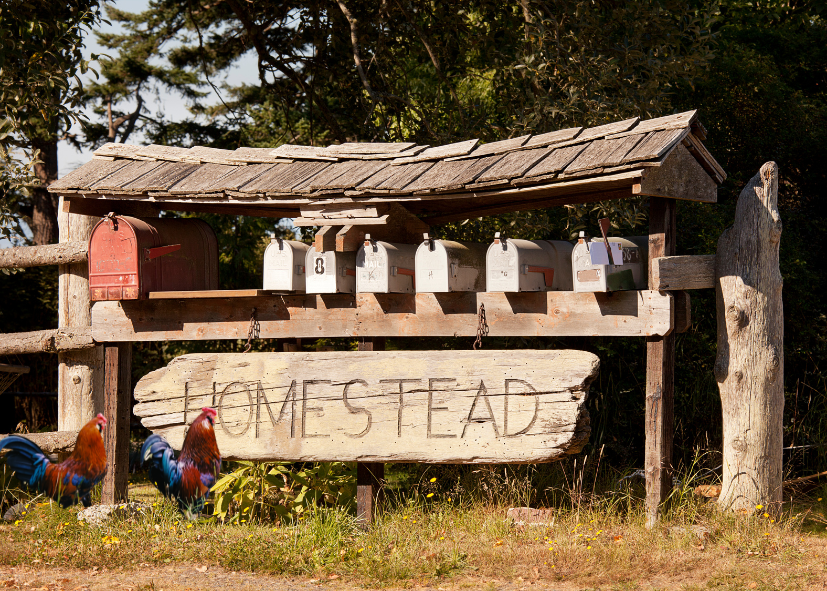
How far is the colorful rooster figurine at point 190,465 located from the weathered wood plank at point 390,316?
68 centimetres

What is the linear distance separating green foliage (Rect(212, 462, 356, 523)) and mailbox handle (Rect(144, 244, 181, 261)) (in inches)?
65.8

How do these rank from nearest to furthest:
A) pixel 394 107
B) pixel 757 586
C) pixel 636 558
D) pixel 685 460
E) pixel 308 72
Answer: pixel 757 586 → pixel 636 558 → pixel 685 460 → pixel 394 107 → pixel 308 72

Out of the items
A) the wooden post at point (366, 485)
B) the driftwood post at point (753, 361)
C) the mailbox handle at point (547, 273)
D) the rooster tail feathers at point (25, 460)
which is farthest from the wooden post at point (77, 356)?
the driftwood post at point (753, 361)

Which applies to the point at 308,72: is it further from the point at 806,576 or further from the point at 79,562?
the point at 806,576

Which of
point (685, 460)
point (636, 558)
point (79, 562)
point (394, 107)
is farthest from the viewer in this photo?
point (394, 107)

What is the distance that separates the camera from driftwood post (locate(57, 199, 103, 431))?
6.49 m

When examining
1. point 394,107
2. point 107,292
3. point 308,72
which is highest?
point 308,72

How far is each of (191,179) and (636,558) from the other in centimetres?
379

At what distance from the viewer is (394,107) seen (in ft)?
27.8

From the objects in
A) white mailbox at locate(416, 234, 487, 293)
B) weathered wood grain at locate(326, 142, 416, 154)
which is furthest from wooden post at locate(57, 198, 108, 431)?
white mailbox at locate(416, 234, 487, 293)

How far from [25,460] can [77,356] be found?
3.05 ft

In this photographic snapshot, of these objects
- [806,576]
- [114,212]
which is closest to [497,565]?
[806,576]

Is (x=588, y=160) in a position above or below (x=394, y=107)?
below

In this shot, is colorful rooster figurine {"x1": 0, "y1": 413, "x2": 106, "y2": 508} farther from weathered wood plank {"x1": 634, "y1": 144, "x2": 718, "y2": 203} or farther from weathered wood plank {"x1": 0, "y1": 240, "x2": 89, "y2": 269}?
weathered wood plank {"x1": 634, "y1": 144, "x2": 718, "y2": 203}
